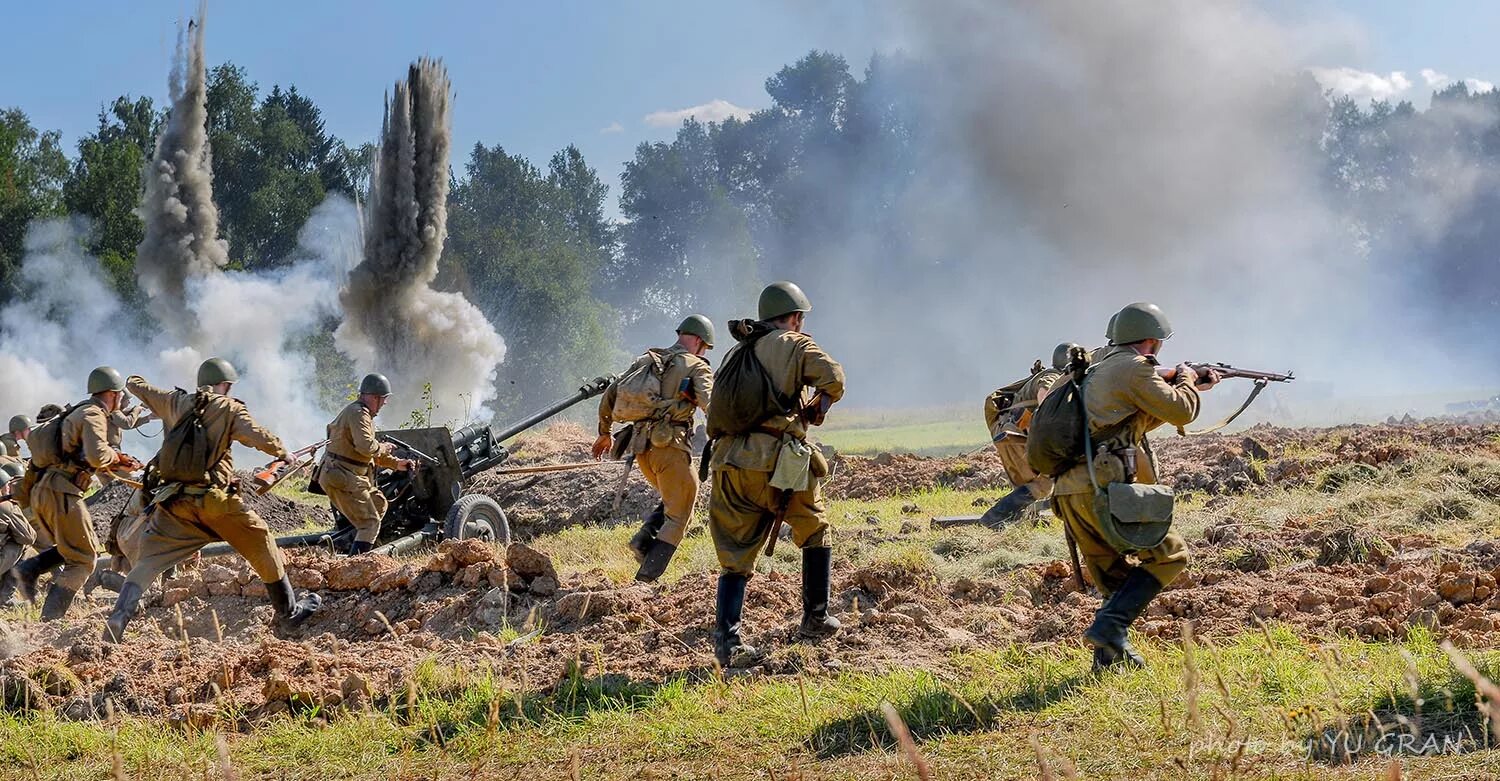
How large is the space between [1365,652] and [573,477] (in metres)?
11.0

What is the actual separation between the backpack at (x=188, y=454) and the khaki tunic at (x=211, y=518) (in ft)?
0.15

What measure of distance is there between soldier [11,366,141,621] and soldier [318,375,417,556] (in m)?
1.68

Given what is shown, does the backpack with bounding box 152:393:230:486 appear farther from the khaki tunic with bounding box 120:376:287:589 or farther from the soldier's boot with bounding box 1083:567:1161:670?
the soldier's boot with bounding box 1083:567:1161:670

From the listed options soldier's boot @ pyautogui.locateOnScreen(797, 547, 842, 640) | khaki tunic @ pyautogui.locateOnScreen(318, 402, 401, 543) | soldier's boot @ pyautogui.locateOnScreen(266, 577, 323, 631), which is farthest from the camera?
khaki tunic @ pyautogui.locateOnScreen(318, 402, 401, 543)

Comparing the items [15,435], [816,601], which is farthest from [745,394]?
[15,435]

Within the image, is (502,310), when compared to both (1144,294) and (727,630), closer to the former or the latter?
(1144,294)

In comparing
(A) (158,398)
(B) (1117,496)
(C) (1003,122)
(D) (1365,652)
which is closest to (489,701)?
(B) (1117,496)

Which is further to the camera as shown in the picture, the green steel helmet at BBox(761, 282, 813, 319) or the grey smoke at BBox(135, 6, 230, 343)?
the grey smoke at BBox(135, 6, 230, 343)

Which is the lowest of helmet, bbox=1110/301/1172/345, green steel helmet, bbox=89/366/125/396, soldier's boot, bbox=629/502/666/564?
soldier's boot, bbox=629/502/666/564

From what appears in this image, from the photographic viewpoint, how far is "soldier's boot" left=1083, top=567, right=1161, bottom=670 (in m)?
5.64

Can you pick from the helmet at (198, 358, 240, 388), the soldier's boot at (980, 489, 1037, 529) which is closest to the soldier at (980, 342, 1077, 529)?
the soldier's boot at (980, 489, 1037, 529)

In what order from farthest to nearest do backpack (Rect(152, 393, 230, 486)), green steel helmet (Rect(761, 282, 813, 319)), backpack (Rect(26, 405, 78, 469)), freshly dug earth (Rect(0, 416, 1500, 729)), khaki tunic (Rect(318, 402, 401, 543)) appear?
khaki tunic (Rect(318, 402, 401, 543)) < backpack (Rect(26, 405, 78, 469)) < backpack (Rect(152, 393, 230, 486)) < green steel helmet (Rect(761, 282, 813, 319)) < freshly dug earth (Rect(0, 416, 1500, 729))

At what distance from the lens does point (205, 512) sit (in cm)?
789

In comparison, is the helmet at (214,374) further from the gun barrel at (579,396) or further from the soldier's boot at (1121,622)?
the soldier's boot at (1121,622)
